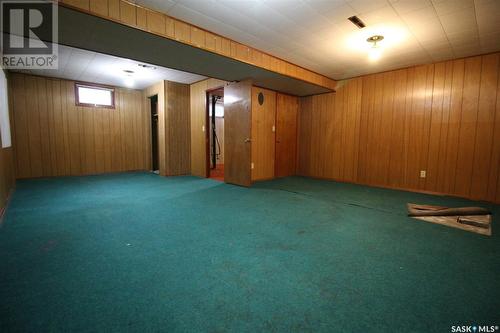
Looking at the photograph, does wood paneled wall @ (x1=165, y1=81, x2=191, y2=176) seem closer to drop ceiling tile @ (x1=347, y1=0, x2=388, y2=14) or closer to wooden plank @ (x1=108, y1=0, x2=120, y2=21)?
wooden plank @ (x1=108, y1=0, x2=120, y2=21)

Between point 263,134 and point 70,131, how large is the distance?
5.19 metres

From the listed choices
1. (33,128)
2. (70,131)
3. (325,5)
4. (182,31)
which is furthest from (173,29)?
(33,128)

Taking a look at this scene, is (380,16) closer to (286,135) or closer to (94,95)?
(286,135)

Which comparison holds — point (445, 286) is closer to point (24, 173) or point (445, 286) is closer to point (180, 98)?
point (180, 98)

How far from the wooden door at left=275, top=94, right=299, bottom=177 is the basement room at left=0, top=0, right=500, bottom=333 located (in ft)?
0.19

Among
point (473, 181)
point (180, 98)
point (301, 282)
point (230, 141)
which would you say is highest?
point (180, 98)

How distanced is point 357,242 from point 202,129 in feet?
16.0

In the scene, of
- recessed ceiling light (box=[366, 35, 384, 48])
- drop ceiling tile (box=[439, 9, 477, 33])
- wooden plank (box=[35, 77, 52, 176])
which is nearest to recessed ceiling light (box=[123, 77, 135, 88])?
wooden plank (box=[35, 77, 52, 176])

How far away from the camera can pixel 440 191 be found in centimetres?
454

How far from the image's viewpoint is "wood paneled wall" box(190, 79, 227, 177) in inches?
241

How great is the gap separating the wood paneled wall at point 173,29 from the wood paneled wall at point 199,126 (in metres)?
2.17

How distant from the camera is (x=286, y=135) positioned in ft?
21.4

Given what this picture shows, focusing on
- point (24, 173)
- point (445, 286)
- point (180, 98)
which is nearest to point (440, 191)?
point (445, 286)

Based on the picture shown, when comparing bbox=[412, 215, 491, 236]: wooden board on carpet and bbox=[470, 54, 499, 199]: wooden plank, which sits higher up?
bbox=[470, 54, 499, 199]: wooden plank
